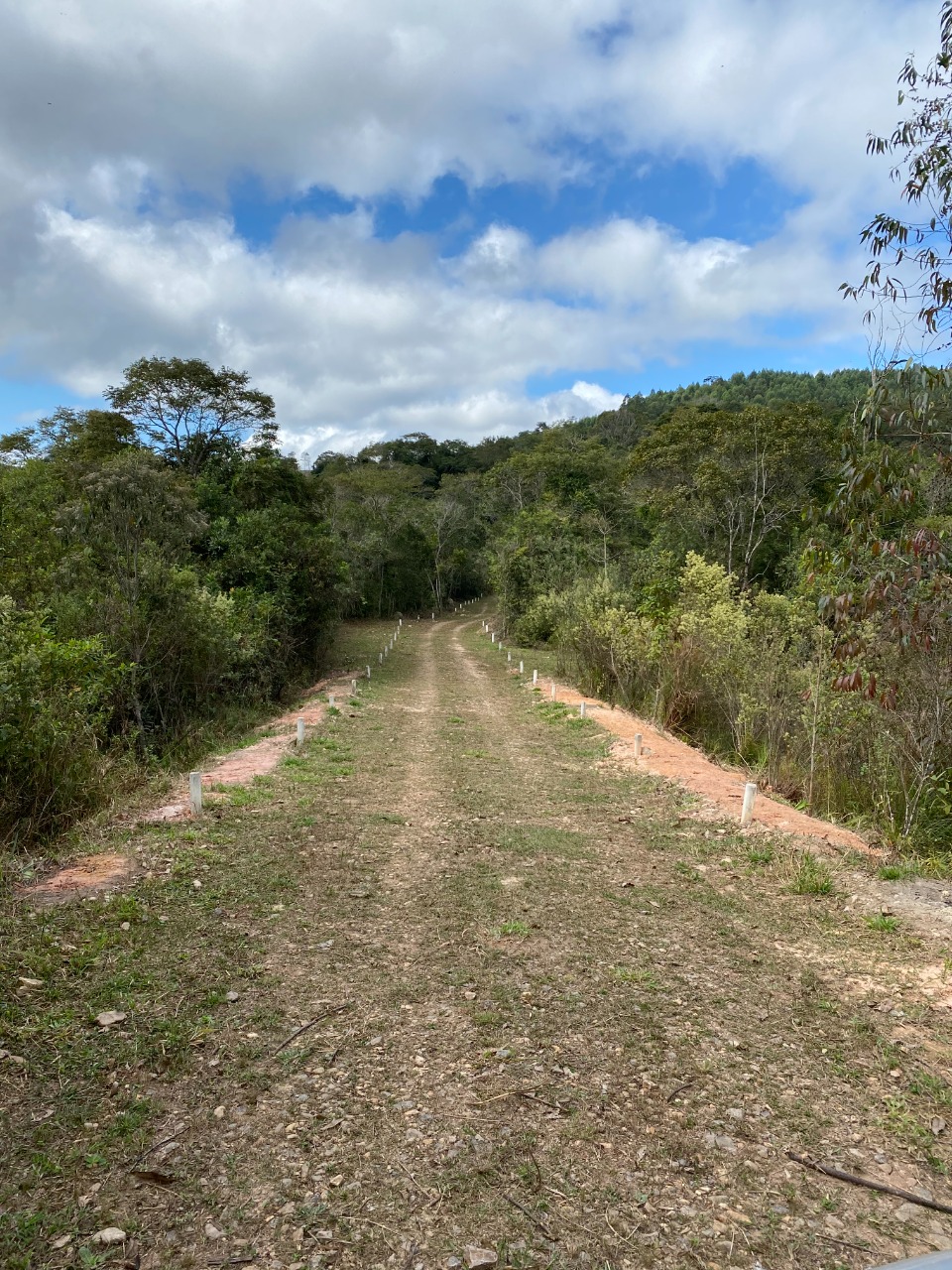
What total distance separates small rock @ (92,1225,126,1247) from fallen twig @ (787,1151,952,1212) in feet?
9.26

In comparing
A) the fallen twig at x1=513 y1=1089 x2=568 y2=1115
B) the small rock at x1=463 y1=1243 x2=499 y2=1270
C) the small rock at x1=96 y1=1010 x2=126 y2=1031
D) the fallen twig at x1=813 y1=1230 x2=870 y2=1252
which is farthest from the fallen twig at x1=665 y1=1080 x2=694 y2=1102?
the small rock at x1=96 y1=1010 x2=126 y2=1031

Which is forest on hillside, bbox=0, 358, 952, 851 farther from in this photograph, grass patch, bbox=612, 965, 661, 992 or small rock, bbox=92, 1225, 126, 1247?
small rock, bbox=92, 1225, 126, 1247

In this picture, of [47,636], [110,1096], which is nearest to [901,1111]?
[110,1096]

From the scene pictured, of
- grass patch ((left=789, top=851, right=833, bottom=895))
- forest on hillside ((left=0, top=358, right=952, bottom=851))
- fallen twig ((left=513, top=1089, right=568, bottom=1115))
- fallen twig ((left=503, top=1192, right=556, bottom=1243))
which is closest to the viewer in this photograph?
fallen twig ((left=503, top=1192, right=556, bottom=1243))

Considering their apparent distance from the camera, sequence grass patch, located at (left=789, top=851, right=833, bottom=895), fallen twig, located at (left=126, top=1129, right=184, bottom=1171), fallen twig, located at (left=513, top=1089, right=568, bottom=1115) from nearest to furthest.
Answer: fallen twig, located at (left=126, top=1129, right=184, bottom=1171) → fallen twig, located at (left=513, top=1089, right=568, bottom=1115) → grass patch, located at (left=789, top=851, right=833, bottom=895)

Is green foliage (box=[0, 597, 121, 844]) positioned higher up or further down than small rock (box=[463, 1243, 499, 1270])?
higher up

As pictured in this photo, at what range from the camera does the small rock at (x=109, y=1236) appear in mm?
2736

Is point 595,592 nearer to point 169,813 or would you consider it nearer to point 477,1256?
point 169,813

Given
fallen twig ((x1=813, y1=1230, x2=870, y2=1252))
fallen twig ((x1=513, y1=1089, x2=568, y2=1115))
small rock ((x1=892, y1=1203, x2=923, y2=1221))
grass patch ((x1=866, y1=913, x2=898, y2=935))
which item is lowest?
grass patch ((x1=866, y1=913, x2=898, y2=935))

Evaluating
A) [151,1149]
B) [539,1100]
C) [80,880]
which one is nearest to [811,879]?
[539,1100]

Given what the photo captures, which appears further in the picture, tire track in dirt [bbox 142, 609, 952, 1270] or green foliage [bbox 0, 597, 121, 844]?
green foliage [bbox 0, 597, 121, 844]

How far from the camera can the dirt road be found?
9.39ft

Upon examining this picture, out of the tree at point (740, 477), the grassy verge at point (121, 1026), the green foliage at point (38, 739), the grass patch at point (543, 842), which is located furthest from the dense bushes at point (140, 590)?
the tree at point (740, 477)

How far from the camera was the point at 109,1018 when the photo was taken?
4203 mm
